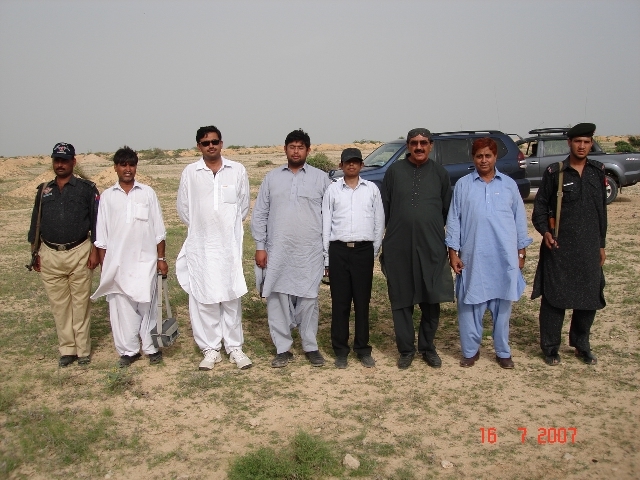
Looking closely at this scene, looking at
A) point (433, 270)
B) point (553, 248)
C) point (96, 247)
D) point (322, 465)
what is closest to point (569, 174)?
point (553, 248)

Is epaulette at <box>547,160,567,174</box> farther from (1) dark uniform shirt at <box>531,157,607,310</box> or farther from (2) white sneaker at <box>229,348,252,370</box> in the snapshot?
(2) white sneaker at <box>229,348,252,370</box>

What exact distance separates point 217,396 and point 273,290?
3.01 ft

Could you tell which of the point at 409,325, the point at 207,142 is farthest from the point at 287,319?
the point at 207,142

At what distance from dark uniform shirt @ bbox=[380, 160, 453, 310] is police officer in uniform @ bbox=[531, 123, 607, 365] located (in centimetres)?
78

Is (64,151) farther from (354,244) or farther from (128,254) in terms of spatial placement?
(354,244)

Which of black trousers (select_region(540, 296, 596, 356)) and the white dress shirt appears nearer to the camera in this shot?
the white dress shirt

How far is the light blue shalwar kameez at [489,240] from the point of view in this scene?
171 inches

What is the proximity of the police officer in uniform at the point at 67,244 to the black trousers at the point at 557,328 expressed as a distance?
3610 mm

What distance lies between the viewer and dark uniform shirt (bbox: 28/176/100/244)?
4641 mm

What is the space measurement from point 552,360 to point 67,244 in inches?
153

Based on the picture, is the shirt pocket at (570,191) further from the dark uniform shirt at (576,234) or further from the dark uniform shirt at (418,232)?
the dark uniform shirt at (418,232)

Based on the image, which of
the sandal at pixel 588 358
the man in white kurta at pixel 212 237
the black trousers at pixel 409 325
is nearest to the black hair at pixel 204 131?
the man in white kurta at pixel 212 237

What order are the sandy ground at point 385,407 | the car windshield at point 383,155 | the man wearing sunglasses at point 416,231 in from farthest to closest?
the car windshield at point 383,155
the man wearing sunglasses at point 416,231
the sandy ground at point 385,407
